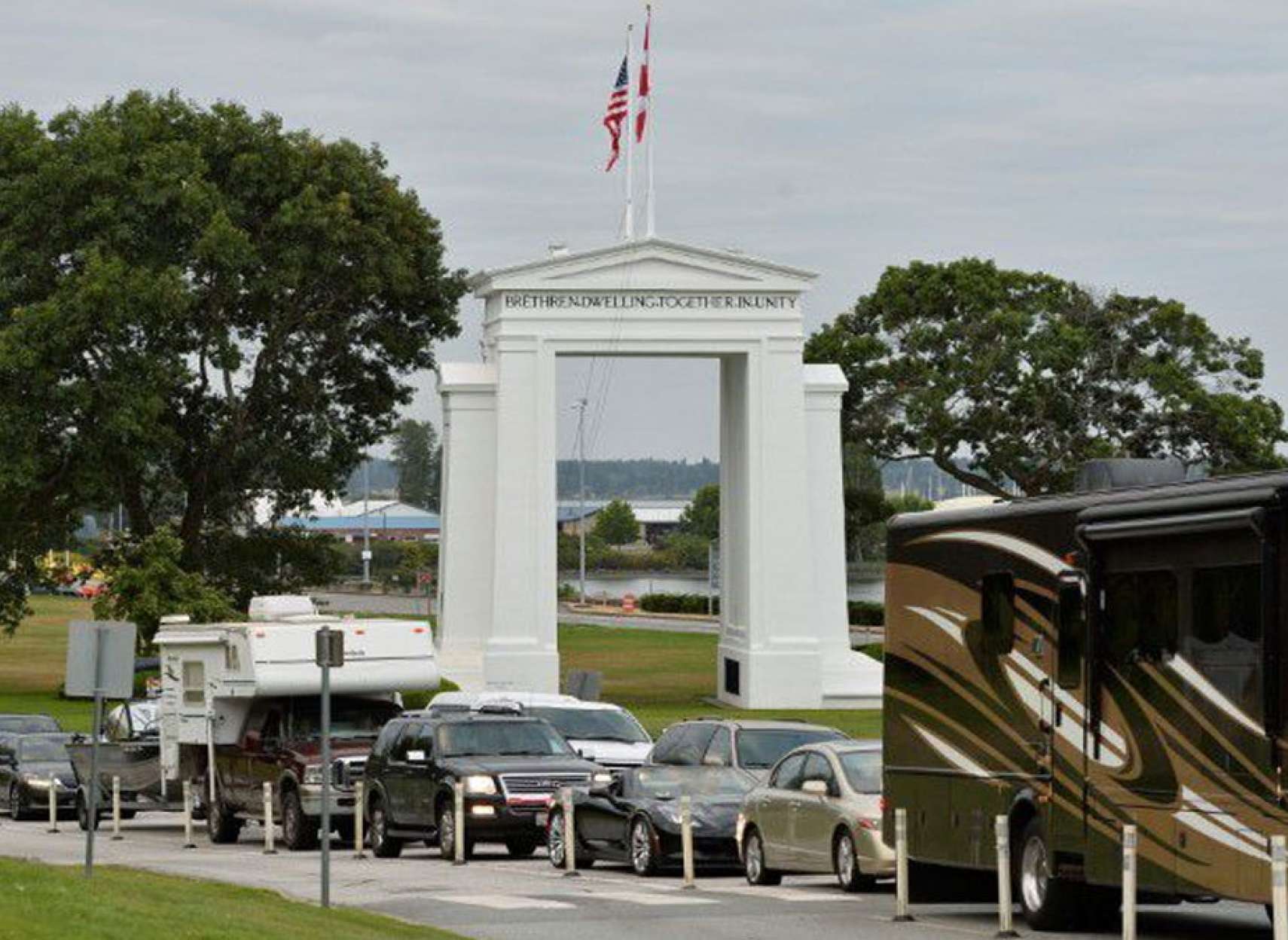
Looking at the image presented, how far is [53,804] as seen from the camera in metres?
41.9

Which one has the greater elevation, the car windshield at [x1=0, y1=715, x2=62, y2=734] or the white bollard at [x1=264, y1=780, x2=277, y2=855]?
the car windshield at [x1=0, y1=715, x2=62, y2=734]

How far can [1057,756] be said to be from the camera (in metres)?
22.3

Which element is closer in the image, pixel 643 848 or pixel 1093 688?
pixel 1093 688

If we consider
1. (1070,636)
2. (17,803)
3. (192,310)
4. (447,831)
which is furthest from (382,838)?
(192,310)

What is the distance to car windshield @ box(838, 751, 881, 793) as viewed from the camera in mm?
27188

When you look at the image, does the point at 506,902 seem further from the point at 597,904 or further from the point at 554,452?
the point at 554,452

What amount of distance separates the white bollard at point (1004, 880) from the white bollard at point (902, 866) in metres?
1.58

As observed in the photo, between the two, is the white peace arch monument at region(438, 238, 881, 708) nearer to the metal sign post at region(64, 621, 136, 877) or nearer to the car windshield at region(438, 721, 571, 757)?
the car windshield at region(438, 721, 571, 757)

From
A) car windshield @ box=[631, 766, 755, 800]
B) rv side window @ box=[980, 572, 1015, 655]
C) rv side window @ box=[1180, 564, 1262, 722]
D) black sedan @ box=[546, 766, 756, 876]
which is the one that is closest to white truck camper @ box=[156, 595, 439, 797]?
black sedan @ box=[546, 766, 756, 876]

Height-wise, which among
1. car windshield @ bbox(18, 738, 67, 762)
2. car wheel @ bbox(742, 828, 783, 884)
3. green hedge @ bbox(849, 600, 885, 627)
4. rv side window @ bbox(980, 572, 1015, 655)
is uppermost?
green hedge @ bbox(849, 600, 885, 627)

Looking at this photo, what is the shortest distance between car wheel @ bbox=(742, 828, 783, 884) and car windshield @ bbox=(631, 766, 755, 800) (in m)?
1.45

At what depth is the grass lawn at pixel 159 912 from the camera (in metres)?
18.6

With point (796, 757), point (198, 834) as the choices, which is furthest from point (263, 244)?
point (796, 757)

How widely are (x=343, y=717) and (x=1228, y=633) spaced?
20117 millimetres
